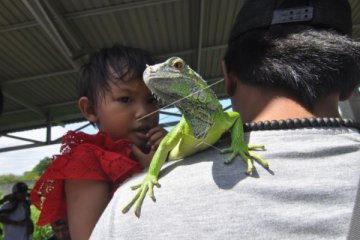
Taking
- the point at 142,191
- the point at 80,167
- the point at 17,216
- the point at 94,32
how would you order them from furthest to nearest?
the point at 17,216, the point at 94,32, the point at 80,167, the point at 142,191

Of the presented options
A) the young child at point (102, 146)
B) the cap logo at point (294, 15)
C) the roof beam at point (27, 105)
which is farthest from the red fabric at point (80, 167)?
the roof beam at point (27, 105)

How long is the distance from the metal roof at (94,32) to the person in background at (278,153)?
3718 mm

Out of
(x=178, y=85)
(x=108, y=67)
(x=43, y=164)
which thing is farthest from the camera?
(x=43, y=164)

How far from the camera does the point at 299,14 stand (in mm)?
1634

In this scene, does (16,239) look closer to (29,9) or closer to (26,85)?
(26,85)

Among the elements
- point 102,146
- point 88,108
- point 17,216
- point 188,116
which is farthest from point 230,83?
point 17,216

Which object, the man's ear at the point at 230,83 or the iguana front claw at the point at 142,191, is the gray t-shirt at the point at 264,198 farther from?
the man's ear at the point at 230,83

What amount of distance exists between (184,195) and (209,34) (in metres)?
5.18

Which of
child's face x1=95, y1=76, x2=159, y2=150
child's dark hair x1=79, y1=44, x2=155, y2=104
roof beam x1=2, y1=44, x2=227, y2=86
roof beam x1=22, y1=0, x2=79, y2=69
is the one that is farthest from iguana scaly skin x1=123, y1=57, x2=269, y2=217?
roof beam x1=2, y1=44, x2=227, y2=86

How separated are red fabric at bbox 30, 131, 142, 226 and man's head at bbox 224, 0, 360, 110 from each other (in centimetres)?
58

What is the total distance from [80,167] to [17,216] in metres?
6.08

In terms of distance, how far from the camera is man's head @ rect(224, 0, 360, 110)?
60.9 inches

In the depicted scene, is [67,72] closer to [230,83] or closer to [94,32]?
[94,32]

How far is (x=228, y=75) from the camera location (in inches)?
69.1
